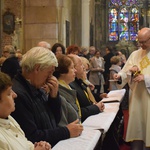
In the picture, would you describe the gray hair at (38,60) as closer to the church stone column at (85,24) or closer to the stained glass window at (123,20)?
the church stone column at (85,24)

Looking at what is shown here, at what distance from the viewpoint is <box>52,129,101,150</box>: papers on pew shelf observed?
333 cm

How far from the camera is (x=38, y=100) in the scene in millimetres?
3709

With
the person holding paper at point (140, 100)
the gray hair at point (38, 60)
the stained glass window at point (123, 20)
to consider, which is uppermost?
the stained glass window at point (123, 20)

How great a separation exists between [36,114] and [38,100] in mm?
170

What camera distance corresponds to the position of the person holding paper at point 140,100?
6.40 meters

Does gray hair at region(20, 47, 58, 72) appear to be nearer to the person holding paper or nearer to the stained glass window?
the person holding paper

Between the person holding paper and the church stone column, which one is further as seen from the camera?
the church stone column

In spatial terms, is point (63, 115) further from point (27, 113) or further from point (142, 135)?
point (142, 135)

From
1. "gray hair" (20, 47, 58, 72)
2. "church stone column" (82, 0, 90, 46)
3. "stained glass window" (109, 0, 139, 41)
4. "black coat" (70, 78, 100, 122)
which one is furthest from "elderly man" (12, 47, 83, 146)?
"stained glass window" (109, 0, 139, 41)

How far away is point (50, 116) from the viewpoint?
3850 mm

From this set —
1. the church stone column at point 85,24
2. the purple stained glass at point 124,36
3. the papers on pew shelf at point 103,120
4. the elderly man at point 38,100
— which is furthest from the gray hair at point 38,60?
the purple stained glass at point 124,36

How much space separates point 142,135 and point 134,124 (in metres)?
0.21

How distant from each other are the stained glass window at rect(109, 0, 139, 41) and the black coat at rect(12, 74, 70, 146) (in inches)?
1180

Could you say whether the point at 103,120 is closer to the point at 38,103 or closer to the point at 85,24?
the point at 38,103
